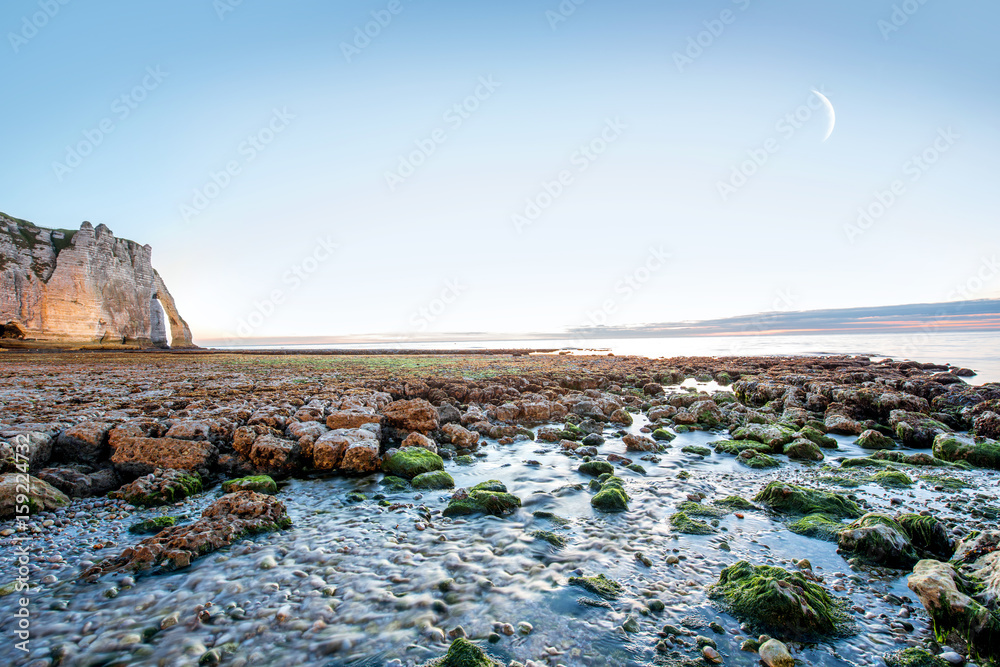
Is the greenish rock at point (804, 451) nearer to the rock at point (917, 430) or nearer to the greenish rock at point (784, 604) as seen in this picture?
the rock at point (917, 430)

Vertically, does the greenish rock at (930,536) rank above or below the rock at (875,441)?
above

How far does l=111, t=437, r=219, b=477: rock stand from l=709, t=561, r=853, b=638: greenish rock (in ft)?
26.5

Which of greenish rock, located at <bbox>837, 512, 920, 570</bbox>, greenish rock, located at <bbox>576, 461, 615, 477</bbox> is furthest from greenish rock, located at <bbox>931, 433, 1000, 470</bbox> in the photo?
greenish rock, located at <bbox>576, 461, 615, 477</bbox>

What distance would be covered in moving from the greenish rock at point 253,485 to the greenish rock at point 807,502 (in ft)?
25.6

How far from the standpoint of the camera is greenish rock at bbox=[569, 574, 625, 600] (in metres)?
4.23

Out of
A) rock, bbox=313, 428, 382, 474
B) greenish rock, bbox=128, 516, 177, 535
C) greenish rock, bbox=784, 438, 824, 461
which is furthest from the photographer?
greenish rock, bbox=784, 438, 824, 461

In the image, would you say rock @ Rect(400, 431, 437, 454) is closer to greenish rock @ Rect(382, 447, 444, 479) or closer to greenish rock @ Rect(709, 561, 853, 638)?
greenish rock @ Rect(382, 447, 444, 479)

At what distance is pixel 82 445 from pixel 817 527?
37.8 feet

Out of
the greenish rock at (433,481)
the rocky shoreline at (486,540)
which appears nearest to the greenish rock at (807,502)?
the rocky shoreline at (486,540)

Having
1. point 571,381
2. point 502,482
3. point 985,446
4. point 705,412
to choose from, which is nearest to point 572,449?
point 502,482

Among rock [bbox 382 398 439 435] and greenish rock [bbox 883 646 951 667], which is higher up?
rock [bbox 382 398 439 435]

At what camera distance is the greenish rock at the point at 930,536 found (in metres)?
4.75

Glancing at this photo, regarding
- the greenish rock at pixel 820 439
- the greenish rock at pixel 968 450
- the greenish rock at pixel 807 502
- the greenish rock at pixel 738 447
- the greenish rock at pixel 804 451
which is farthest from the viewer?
the greenish rock at pixel 820 439

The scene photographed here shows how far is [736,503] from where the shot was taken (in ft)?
21.1
